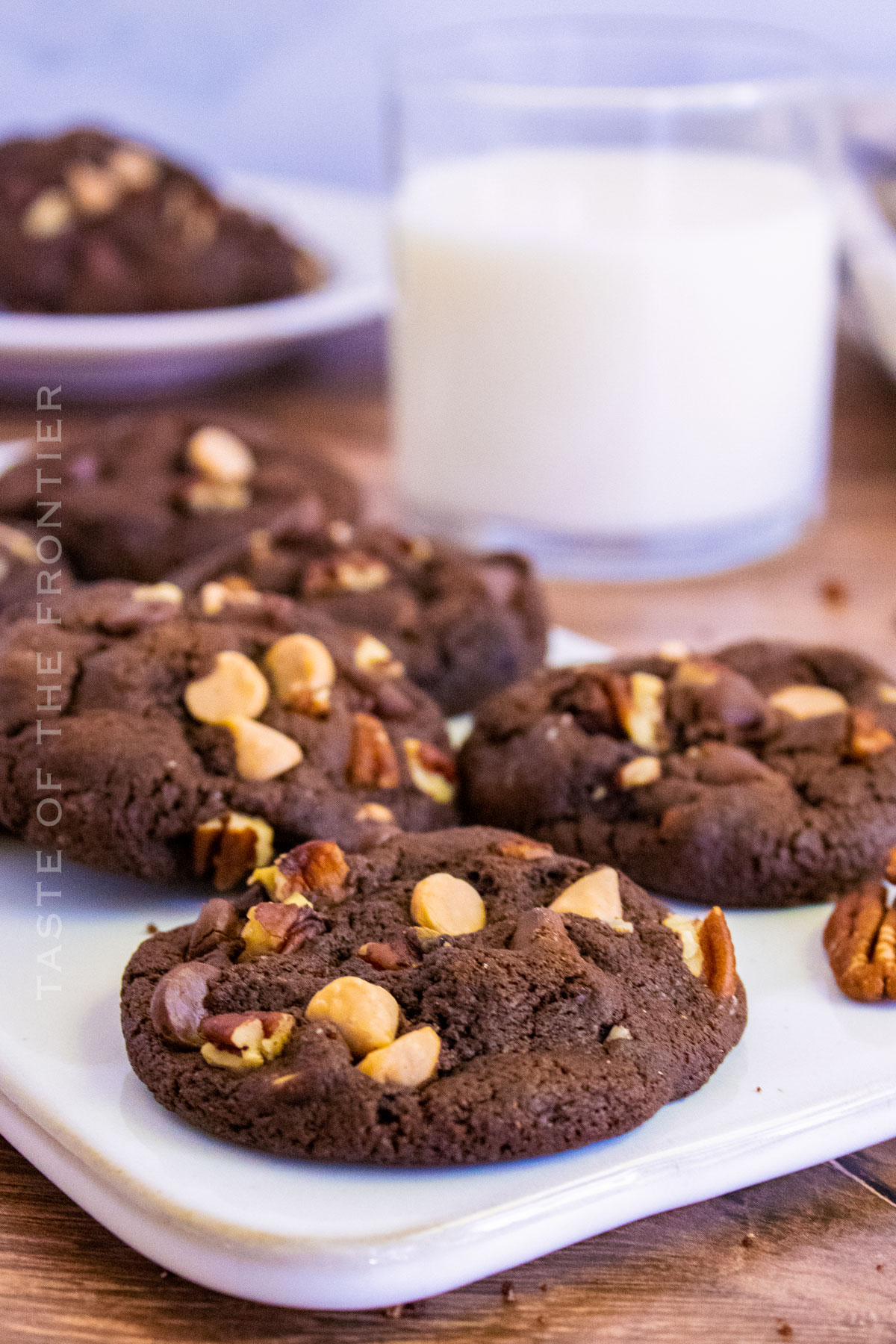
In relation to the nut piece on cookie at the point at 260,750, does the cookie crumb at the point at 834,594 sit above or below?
below

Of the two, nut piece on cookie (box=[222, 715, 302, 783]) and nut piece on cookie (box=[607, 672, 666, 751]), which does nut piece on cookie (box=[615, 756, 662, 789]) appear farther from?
nut piece on cookie (box=[222, 715, 302, 783])

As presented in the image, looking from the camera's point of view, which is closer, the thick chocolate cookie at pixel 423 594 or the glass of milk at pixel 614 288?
the thick chocolate cookie at pixel 423 594

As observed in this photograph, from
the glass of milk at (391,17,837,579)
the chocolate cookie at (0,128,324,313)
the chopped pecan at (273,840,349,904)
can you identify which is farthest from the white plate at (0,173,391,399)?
→ the chopped pecan at (273,840,349,904)

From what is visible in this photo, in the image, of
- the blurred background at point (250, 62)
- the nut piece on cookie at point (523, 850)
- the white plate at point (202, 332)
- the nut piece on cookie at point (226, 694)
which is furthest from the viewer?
the blurred background at point (250, 62)

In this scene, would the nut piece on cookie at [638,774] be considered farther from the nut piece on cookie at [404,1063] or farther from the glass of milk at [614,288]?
the glass of milk at [614,288]

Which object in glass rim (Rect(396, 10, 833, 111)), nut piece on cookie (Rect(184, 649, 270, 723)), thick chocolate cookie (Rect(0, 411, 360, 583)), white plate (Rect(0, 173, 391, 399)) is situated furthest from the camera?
white plate (Rect(0, 173, 391, 399))

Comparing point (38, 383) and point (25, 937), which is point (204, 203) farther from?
point (25, 937)

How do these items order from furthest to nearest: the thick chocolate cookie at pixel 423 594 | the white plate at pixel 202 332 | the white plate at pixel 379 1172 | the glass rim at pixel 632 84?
the white plate at pixel 202 332, the glass rim at pixel 632 84, the thick chocolate cookie at pixel 423 594, the white plate at pixel 379 1172

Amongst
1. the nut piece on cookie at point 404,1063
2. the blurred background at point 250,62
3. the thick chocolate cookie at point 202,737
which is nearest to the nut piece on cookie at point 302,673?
the thick chocolate cookie at point 202,737
